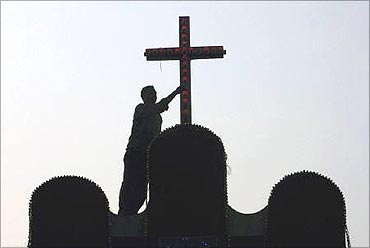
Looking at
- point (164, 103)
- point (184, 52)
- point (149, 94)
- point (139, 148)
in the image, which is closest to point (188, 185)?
point (139, 148)

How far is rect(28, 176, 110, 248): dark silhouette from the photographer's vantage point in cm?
2230

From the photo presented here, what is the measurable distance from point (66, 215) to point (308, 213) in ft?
20.0

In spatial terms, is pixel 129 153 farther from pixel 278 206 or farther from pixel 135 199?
pixel 278 206

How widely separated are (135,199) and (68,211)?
8.93 ft

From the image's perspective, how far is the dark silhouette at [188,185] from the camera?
2248 cm

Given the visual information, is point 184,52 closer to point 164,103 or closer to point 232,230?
point 164,103

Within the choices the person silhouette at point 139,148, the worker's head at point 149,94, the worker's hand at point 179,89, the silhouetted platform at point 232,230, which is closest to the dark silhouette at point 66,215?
the silhouetted platform at point 232,230

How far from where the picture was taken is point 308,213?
72.4 feet

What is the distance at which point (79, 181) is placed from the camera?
2255 centimetres

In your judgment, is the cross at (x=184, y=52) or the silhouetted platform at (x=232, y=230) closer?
the silhouetted platform at (x=232, y=230)

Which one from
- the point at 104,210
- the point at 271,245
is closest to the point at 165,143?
the point at 104,210

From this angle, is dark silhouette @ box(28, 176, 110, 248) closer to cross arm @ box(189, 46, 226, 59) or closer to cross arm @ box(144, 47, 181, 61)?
cross arm @ box(144, 47, 181, 61)

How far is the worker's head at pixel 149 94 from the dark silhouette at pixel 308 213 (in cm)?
469

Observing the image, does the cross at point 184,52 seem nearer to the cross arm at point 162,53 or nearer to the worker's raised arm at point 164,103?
the cross arm at point 162,53
